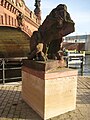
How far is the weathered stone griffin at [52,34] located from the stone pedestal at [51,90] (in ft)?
1.78

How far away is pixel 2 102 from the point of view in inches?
235

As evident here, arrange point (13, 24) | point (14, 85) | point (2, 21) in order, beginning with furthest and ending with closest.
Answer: point (13, 24)
point (2, 21)
point (14, 85)

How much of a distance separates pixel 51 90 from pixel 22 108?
1.20 m

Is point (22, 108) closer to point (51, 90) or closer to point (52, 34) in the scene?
point (51, 90)

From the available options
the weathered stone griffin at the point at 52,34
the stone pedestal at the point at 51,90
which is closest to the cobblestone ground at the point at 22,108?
the stone pedestal at the point at 51,90

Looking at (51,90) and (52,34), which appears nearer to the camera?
(51,90)

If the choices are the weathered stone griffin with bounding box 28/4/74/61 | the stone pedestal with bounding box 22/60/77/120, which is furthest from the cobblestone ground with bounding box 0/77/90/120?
the weathered stone griffin with bounding box 28/4/74/61

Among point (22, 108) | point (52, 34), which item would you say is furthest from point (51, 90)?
point (52, 34)

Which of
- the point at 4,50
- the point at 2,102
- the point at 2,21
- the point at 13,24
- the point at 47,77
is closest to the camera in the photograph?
the point at 47,77

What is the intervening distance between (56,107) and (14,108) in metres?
1.25

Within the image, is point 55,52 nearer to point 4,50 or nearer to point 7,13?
point 7,13

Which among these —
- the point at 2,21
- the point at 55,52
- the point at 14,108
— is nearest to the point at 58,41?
the point at 55,52

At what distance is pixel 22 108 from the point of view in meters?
5.48

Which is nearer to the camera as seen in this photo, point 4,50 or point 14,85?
point 14,85
